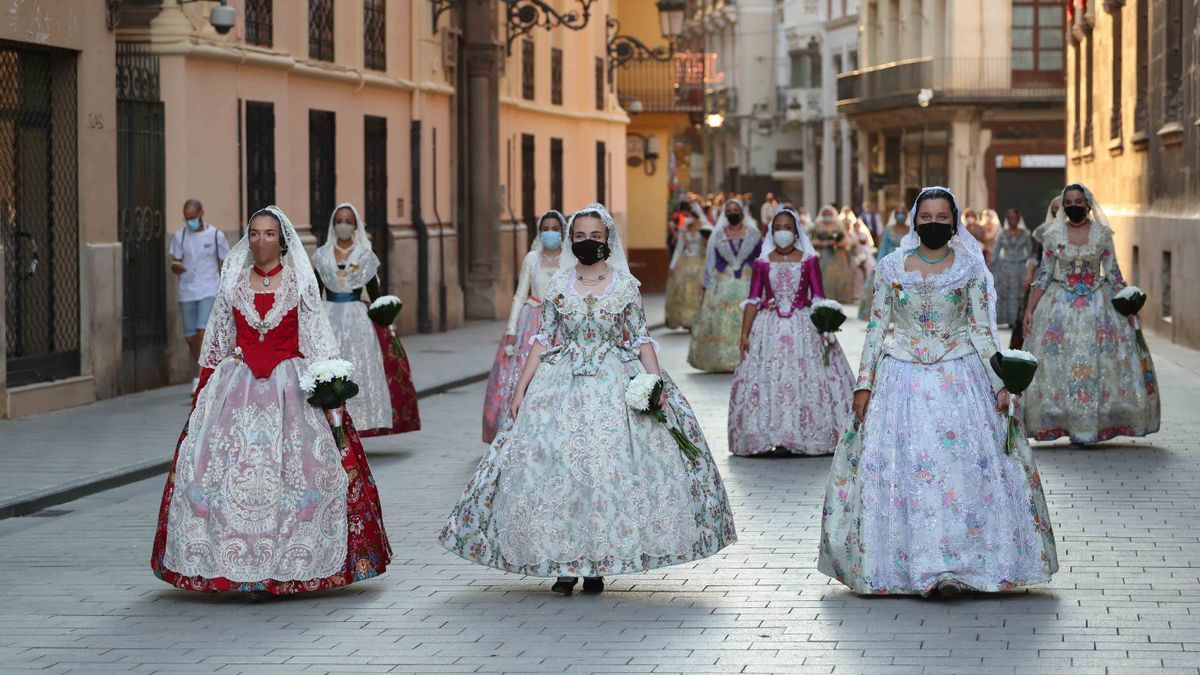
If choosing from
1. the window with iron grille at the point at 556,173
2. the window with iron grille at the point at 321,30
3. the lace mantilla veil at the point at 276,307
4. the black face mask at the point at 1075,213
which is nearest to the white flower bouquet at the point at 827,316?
the black face mask at the point at 1075,213

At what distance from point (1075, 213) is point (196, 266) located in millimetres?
8094

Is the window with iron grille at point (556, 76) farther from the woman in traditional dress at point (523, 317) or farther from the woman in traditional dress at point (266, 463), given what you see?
the woman in traditional dress at point (266, 463)

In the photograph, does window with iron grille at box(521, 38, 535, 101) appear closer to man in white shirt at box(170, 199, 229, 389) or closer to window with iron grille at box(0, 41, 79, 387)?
man in white shirt at box(170, 199, 229, 389)

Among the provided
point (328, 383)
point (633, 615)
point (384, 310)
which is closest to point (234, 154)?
point (384, 310)

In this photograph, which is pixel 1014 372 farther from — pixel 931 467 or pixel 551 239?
pixel 551 239

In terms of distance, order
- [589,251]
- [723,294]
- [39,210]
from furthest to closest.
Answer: [723,294], [39,210], [589,251]

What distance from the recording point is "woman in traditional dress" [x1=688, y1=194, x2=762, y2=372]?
73.2ft

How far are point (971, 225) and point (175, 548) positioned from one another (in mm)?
27111

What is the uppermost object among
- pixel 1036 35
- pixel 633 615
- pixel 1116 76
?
pixel 1036 35

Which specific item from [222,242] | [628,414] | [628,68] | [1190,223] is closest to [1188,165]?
[1190,223]

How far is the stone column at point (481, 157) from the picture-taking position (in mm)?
33469

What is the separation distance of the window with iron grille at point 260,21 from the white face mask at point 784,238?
31.1 feet

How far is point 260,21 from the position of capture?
79.2 ft

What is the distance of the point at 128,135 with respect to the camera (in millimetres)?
20562
